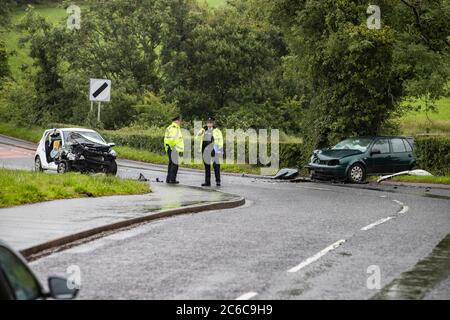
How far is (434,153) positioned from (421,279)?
71.5ft

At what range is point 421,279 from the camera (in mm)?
9375

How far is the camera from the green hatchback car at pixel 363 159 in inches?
1085

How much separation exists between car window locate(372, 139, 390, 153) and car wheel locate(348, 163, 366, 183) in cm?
98

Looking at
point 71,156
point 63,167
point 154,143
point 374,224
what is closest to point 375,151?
point 71,156

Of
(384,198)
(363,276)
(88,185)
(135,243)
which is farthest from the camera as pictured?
(384,198)

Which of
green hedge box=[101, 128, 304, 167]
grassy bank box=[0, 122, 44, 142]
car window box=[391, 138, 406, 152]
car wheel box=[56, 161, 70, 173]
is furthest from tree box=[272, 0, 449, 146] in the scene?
grassy bank box=[0, 122, 44, 142]

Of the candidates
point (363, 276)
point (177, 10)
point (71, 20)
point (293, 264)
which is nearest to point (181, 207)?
point (293, 264)

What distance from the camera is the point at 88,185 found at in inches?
756

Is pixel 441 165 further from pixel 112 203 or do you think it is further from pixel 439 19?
pixel 112 203

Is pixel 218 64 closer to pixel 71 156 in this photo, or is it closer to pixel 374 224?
pixel 71 156

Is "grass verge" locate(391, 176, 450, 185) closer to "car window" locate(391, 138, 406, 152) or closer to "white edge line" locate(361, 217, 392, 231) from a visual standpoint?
"car window" locate(391, 138, 406, 152)

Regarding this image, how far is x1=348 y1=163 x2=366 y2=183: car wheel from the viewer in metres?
27.7

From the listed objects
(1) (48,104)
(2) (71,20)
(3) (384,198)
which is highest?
(2) (71,20)

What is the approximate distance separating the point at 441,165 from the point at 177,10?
99.0ft
